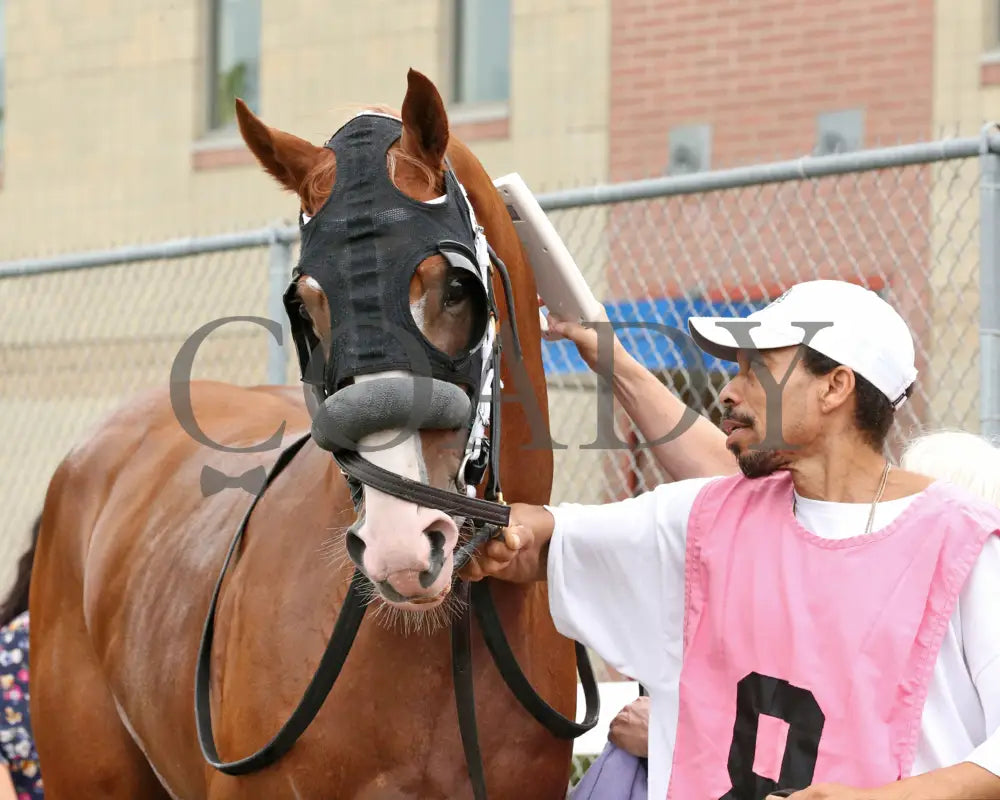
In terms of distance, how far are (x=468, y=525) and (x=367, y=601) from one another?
269mm

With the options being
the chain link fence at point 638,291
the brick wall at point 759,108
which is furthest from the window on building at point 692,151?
the chain link fence at point 638,291

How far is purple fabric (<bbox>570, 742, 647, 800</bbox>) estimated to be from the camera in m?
2.92

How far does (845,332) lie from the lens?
238 centimetres

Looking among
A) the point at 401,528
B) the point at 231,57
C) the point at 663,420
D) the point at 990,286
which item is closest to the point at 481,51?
the point at 231,57

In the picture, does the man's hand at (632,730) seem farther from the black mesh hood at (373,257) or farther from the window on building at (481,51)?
the window on building at (481,51)

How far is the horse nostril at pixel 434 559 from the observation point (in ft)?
7.59

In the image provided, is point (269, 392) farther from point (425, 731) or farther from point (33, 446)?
point (33, 446)

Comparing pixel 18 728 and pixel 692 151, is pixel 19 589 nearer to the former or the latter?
pixel 18 728

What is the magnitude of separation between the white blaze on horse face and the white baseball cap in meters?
0.59

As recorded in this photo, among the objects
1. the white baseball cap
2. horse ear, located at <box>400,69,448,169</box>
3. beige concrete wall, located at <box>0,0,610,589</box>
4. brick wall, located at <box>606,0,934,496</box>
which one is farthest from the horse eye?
brick wall, located at <box>606,0,934,496</box>

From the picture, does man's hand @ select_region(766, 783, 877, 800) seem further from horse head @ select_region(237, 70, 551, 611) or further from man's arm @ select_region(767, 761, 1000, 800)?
horse head @ select_region(237, 70, 551, 611)

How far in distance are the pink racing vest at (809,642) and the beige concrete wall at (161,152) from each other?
4540mm

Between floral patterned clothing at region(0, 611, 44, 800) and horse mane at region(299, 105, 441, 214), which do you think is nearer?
horse mane at region(299, 105, 441, 214)

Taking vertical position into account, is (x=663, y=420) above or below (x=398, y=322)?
below
